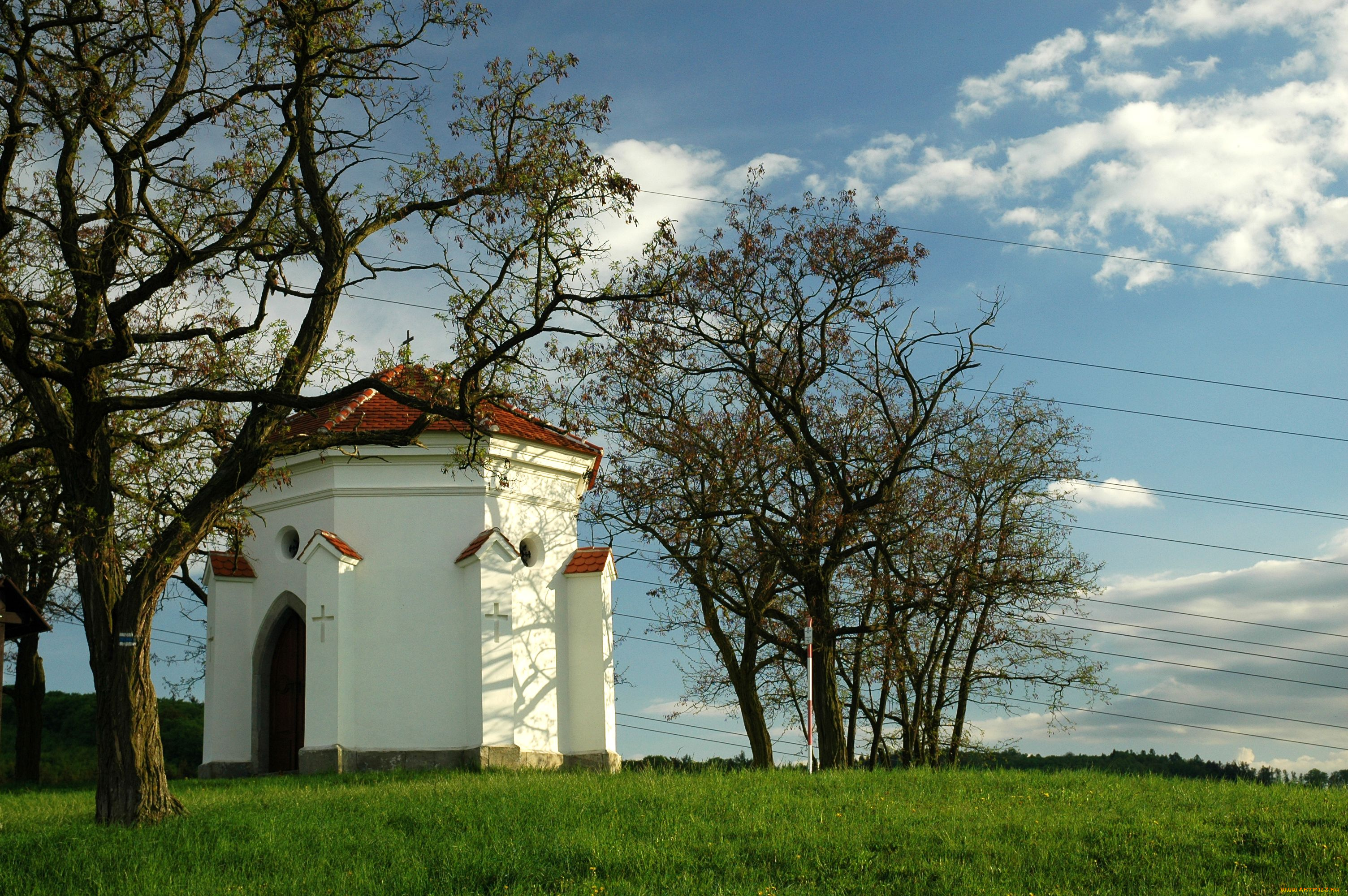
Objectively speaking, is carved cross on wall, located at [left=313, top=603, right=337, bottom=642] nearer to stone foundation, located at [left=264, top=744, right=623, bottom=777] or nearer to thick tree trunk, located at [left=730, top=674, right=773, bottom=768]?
stone foundation, located at [left=264, top=744, right=623, bottom=777]

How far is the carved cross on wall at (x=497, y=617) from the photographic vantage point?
68.1 feet

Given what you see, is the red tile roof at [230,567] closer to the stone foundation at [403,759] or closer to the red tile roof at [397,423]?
the red tile roof at [397,423]

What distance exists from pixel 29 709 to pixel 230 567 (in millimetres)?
7686

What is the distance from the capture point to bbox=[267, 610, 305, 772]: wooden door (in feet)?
71.4

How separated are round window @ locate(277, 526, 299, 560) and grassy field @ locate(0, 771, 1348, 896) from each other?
8.73 m

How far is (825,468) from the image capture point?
21594 millimetres

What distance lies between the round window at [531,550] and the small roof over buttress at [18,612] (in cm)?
905

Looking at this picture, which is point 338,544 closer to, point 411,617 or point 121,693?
point 411,617

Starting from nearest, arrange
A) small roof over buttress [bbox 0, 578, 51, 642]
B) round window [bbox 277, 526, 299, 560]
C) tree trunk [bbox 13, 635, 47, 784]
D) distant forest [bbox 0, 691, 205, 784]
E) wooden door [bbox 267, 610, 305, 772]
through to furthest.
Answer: small roof over buttress [bbox 0, 578, 51, 642], wooden door [bbox 267, 610, 305, 772], round window [bbox 277, 526, 299, 560], tree trunk [bbox 13, 635, 47, 784], distant forest [bbox 0, 691, 205, 784]

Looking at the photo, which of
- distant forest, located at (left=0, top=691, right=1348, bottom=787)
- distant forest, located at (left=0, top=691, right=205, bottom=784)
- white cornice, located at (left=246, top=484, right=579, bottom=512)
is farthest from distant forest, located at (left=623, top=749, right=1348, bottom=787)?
distant forest, located at (left=0, top=691, right=205, bottom=784)

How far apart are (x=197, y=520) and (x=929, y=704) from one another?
17.7 m

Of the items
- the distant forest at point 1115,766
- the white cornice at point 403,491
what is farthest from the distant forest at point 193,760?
the white cornice at point 403,491

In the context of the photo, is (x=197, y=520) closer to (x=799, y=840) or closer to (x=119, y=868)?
(x=119, y=868)

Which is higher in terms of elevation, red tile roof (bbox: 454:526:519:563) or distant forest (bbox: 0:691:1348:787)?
red tile roof (bbox: 454:526:519:563)
